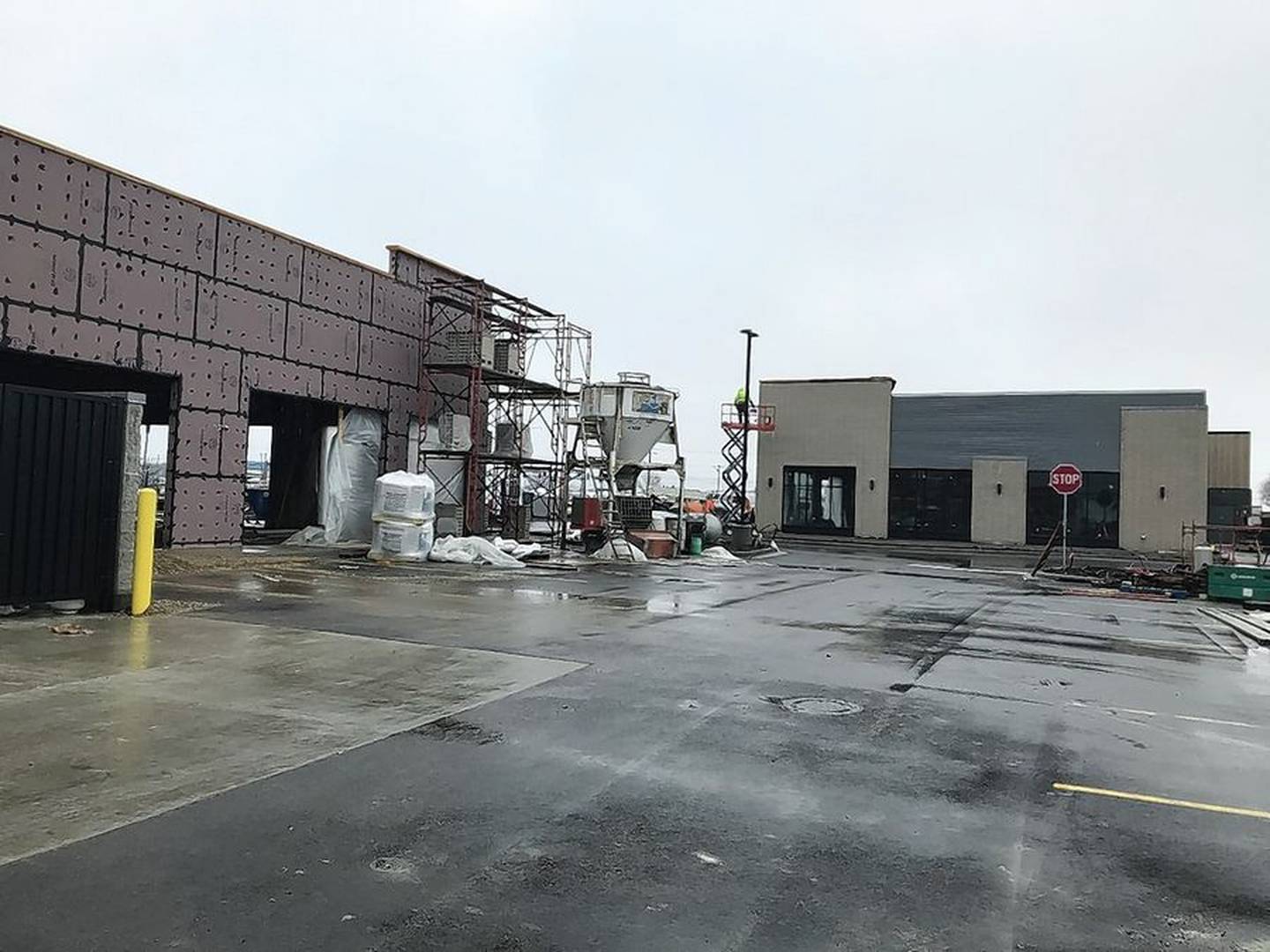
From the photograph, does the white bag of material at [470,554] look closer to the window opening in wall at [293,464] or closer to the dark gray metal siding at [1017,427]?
the window opening in wall at [293,464]

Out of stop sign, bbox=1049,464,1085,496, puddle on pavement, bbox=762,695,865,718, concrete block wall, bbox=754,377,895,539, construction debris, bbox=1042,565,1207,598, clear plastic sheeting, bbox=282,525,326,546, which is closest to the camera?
puddle on pavement, bbox=762,695,865,718

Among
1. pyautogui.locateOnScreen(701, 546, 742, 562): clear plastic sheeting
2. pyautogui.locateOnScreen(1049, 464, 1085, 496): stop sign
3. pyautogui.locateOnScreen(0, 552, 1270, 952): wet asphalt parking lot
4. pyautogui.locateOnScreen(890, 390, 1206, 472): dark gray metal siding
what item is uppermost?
pyautogui.locateOnScreen(890, 390, 1206, 472): dark gray metal siding

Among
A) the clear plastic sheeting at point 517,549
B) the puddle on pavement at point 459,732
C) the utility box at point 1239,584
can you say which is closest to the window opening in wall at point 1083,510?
the utility box at point 1239,584

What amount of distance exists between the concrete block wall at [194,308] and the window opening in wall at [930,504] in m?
21.4

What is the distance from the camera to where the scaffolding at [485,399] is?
93.3ft

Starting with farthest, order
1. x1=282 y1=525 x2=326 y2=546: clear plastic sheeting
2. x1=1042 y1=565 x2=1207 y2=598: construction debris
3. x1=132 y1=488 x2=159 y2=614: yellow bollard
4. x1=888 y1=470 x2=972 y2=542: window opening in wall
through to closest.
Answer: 1. x1=888 y1=470 x2=972 y2=542: window opening in wall
2. x1=282 y1=525 x2=326 y2=546: clear plastic sheeting
3. x1=1042 y1=565 x2=1207 y2=598: construction debris
4. x1=132 y1=488 x2=159 y2=614: yellow bollard

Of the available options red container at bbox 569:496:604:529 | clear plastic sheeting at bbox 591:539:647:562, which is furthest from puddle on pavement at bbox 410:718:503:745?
red container at bbox 569:496:604:529

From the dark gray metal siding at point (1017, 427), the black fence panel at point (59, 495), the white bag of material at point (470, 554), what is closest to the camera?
the black fence panel at point (59, 495)

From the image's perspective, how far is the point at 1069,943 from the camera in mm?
3734

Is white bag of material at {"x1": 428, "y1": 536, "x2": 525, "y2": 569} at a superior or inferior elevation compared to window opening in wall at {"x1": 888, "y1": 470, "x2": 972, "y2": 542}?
inferior

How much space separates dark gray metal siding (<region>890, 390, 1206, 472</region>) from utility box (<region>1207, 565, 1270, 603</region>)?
16.8 meters

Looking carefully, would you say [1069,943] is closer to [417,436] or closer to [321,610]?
[321,610]

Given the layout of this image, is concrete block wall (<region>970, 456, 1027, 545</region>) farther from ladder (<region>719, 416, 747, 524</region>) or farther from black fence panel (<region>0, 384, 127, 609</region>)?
black fence panel (<region>0, 384, 127, 609</region>)

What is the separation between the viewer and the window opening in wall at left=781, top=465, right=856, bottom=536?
130ft
